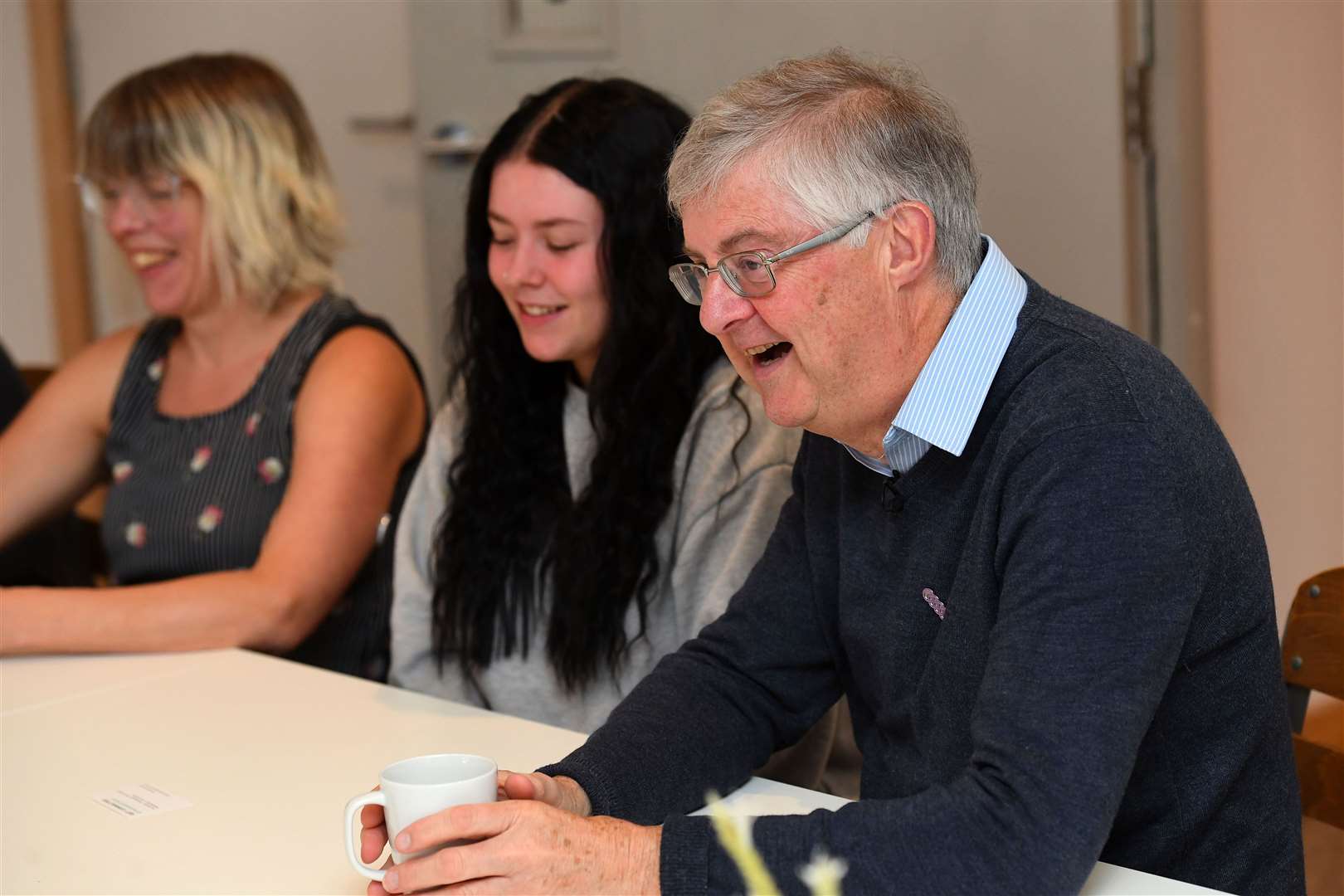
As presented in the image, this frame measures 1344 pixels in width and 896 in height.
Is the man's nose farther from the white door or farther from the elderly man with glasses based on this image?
the white door

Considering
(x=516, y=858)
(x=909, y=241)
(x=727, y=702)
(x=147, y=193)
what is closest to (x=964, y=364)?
(x=909, y=241)

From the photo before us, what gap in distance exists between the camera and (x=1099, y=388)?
40.1 inches

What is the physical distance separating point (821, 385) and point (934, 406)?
10 cm

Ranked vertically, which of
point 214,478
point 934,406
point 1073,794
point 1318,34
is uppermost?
point 1318,34

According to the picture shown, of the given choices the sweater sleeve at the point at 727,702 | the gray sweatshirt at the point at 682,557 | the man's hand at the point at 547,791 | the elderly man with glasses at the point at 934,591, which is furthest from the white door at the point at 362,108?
the man's hand at the point at 547,791

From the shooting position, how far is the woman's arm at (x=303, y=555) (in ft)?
5.65

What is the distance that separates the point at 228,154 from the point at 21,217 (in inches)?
86.0

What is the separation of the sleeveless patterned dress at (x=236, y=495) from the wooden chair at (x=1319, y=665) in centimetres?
119

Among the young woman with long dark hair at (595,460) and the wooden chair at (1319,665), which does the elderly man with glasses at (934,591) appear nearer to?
the wooden chair at (1319,665)

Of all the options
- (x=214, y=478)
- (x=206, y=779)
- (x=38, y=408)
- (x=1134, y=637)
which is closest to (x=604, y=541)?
(x=206, y=779)

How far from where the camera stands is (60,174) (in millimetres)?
3975

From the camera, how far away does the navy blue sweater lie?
91 centimetres

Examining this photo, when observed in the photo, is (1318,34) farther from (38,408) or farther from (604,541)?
(38,408)

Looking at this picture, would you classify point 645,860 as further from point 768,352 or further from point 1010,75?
point 1010,75
